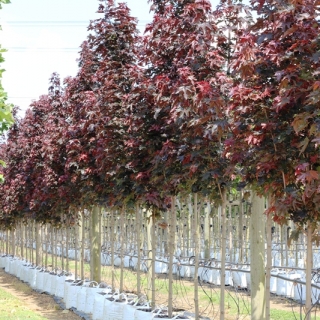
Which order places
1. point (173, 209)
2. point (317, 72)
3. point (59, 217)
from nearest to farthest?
point (317, 72) → point (173, 209) → point (59, 217)

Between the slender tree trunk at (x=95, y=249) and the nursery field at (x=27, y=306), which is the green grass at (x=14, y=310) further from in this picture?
the slender tree trunk at (x=95, y=249)

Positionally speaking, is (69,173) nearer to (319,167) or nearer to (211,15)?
(211,15)

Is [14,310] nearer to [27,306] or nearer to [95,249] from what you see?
[27,306]

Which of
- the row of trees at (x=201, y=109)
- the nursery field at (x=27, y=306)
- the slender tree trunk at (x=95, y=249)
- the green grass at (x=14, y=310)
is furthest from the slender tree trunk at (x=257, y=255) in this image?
the slender tree trunk at (x=95, y=249)

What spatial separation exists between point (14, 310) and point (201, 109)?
8344 mm

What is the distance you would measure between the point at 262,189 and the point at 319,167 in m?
1.04

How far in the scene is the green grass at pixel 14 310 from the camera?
38.9 ft

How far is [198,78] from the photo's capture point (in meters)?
7.13

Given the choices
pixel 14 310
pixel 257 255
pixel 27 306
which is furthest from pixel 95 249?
pixel 257 255

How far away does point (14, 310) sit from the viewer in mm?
12844

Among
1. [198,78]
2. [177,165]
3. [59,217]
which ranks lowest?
[59,217]

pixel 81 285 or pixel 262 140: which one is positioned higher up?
pixel 262 140

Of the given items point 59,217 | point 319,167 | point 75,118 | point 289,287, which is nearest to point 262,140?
point 319,167

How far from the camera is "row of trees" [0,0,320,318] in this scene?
4.71 meters
